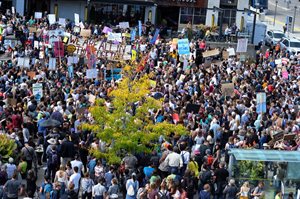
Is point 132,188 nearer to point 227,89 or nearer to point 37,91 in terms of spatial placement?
point 37,91

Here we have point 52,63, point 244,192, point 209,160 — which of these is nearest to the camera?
point 244,192

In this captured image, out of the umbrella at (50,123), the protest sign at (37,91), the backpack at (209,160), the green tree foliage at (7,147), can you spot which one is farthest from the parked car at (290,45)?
the green tree foliage at (7,147)

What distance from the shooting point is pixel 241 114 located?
31.0 meters

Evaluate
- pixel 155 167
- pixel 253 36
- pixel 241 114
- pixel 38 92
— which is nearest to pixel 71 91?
pixel 38 92

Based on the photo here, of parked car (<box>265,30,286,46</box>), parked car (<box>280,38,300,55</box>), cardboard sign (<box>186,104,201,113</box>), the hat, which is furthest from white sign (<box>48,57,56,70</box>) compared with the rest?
parked car (<box>265,30,286,46</box>)

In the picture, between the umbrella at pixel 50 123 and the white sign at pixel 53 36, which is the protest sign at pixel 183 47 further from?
the umbrella at pixel 50 123

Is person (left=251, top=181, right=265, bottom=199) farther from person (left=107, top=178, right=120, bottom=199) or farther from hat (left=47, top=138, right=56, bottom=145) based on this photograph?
hat (left=47, top=138, right=56, bottom=145)

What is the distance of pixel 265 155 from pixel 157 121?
4.96 metres

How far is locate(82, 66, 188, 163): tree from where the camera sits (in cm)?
2498

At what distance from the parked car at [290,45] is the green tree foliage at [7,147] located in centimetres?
3029

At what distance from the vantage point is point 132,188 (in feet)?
74.4

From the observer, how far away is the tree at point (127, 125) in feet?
82.0

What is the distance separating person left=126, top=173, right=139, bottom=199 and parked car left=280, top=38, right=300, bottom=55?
3117cm

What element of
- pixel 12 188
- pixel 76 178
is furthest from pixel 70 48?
pixel 12 188
